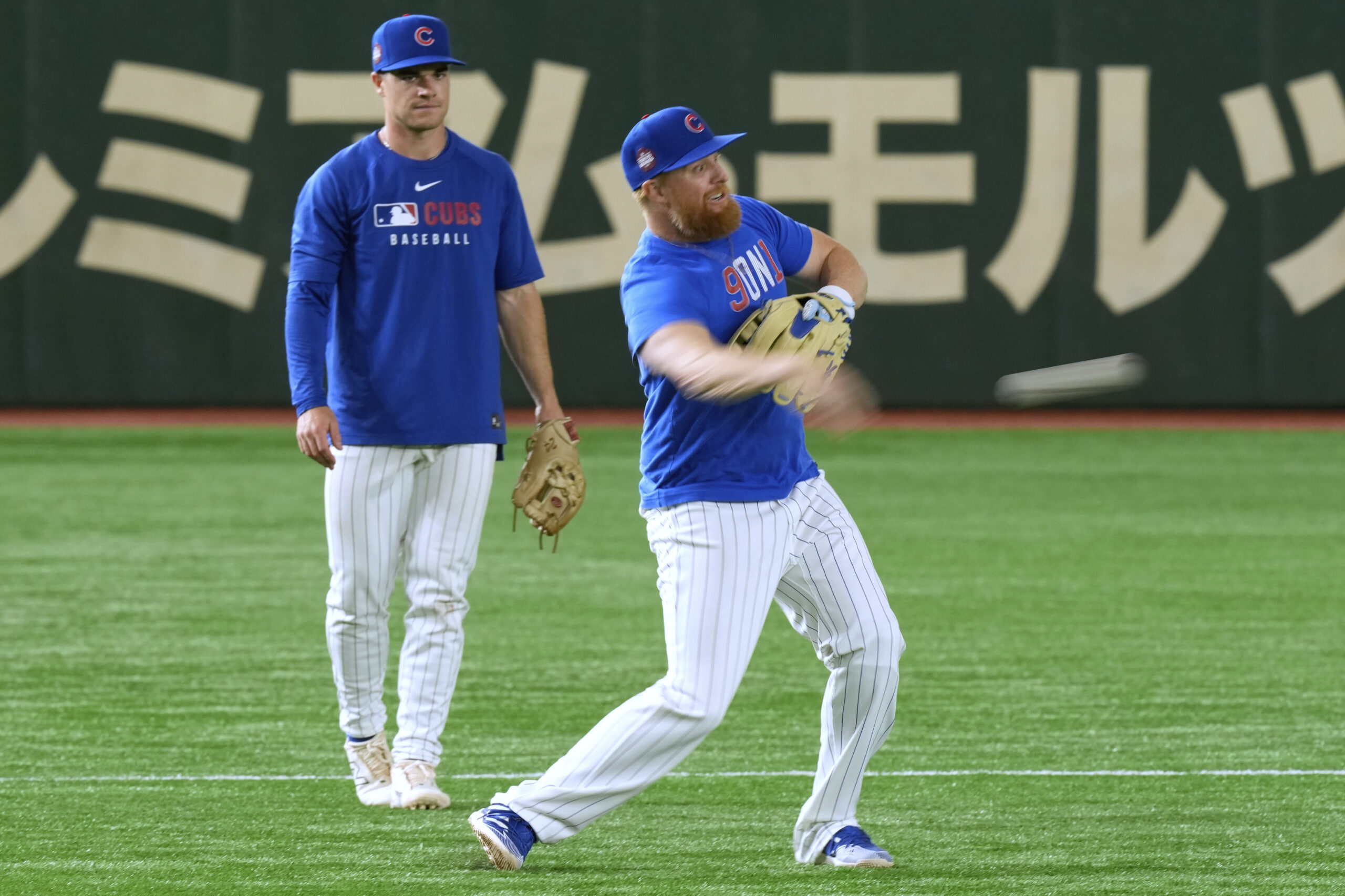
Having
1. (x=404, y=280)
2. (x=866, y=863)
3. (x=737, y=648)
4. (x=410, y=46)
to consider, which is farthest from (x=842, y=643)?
(x=410, y=46)

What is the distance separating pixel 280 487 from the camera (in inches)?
543

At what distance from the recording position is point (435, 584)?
5.26 metres

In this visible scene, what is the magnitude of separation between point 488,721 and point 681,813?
4.91ft

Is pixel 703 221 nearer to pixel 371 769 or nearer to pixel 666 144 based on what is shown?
pixel 666 144

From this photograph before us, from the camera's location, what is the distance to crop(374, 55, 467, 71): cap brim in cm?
515

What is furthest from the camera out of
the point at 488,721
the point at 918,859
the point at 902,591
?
the point at 902,591

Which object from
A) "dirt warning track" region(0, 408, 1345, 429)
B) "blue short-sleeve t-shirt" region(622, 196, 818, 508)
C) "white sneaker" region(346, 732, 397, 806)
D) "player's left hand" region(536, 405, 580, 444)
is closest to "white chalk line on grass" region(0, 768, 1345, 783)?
"white sneaker" region(346, 732, 397, 806)

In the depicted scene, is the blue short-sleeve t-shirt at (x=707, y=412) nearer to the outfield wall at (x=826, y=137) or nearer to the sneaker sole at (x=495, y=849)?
the sneaker sole at (x=495, y=849)

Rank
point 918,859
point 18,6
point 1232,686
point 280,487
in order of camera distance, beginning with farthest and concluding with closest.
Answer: point 18,6
point 280,487
point 1232,686
point 918,859

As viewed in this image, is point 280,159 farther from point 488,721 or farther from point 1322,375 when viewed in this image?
point 488,721

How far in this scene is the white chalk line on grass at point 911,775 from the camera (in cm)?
559

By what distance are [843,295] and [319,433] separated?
4.67 ft

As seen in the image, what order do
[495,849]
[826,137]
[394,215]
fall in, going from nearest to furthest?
1. [495,849]
2. [394,215]
3. [826,137]

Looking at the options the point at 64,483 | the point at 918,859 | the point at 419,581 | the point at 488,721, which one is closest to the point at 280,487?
the point at 64,483
